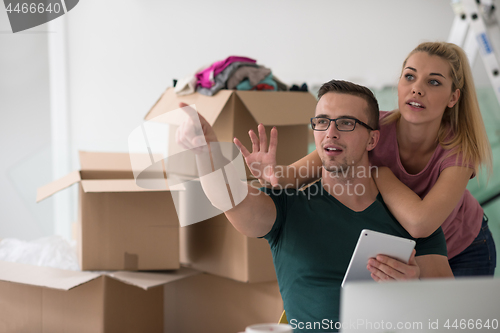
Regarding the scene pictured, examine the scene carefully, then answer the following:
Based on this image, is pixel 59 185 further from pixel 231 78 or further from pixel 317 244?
pixel 317 244

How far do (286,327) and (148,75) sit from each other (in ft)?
8.60

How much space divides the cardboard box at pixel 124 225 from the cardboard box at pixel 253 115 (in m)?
0.18

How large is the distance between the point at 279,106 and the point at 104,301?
3.18ft

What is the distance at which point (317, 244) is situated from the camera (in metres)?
1.10

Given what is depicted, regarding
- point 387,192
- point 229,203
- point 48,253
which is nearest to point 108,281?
point 48,253

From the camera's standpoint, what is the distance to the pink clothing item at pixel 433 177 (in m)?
1.23

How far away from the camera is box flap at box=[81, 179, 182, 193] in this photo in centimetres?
159

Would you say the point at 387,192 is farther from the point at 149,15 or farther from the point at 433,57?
the point at 149,15

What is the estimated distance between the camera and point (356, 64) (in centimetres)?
251

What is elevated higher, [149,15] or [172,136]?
[149,15]

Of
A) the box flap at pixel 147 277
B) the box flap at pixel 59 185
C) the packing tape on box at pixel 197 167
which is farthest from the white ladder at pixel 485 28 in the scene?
the box flap at pixel 59 185

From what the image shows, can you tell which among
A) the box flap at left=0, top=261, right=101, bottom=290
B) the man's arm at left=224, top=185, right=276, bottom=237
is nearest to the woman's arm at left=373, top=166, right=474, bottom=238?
the man's arm at left=224, top=185, right=276, bottom=237

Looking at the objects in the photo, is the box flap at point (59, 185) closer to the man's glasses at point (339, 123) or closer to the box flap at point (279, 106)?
the box flap at point (279, 106)

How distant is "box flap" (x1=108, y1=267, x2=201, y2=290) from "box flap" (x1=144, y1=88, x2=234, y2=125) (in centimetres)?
62
